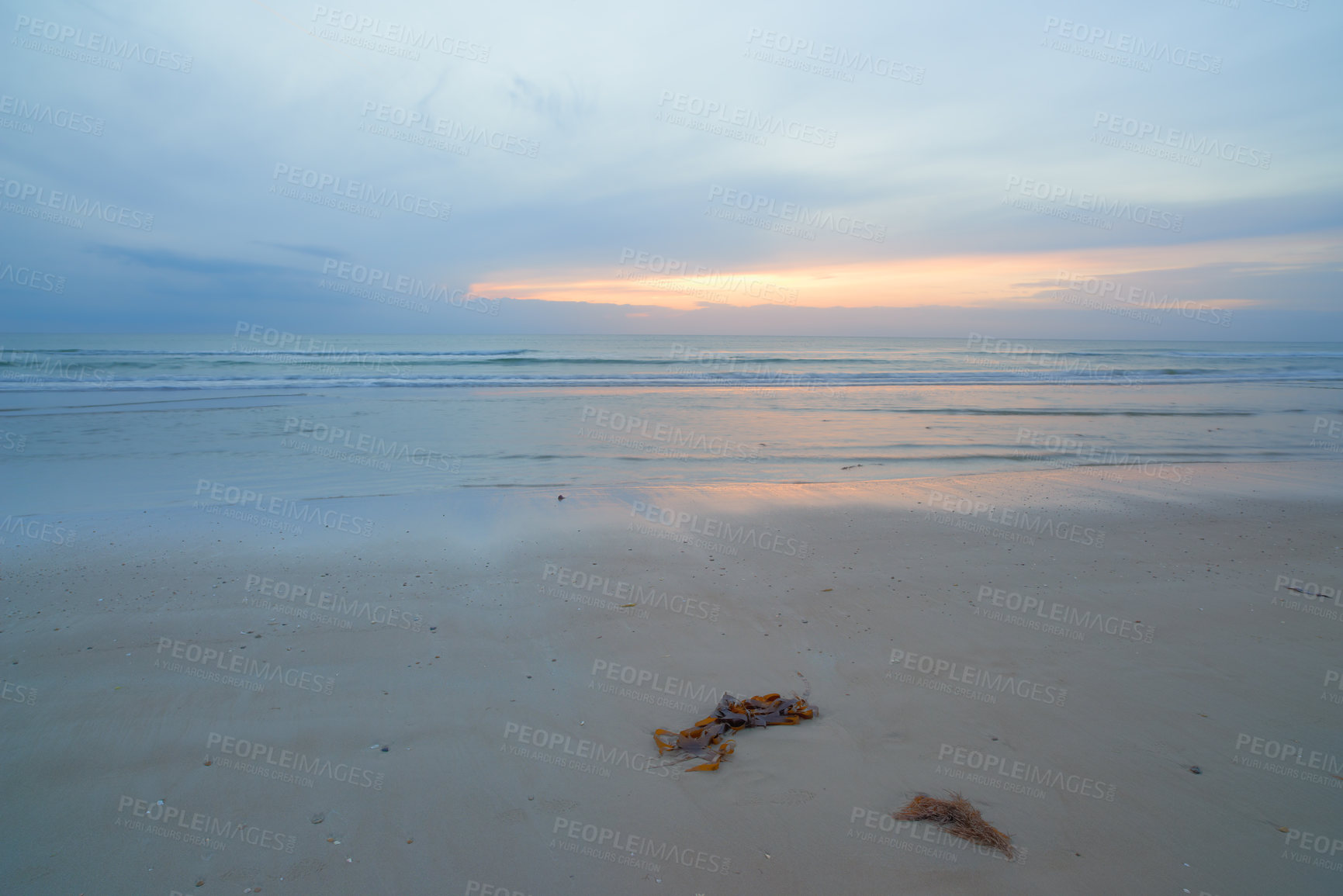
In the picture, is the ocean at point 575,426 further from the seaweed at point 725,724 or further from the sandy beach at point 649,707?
the seaweed at point 725,724

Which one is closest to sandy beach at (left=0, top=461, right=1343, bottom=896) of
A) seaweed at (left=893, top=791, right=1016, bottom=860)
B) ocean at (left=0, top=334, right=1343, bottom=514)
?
seaweed at (left=893, top=791, right=1016, bottom=860)

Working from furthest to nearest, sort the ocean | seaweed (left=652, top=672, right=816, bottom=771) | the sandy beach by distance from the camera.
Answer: the ocean → seaweed (left=652, top=672, right=816, bottom=771) → the sandy beach

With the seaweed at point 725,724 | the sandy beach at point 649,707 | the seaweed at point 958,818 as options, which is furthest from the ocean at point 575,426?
the seaweed at point 958,818

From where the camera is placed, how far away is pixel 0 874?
106 inches

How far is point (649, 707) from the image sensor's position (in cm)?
406

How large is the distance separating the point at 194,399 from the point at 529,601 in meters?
21.3

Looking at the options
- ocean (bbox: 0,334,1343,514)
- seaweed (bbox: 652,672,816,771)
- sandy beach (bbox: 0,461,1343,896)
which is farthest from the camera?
ocean (bbox: 0,334,1343,514)

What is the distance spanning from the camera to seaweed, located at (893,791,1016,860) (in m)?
2.96

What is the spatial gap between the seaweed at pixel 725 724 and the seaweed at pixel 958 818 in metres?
0.85

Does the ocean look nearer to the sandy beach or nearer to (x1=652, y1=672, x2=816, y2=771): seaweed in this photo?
the sandy beach

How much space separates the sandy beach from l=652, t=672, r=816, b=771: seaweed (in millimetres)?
84

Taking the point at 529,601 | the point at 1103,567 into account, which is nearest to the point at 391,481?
the point at 529,601

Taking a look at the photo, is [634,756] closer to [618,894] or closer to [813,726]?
[618,894]

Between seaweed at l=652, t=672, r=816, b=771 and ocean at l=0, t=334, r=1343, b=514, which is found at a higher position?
ocean at l=0, t=334, r=1343, b=514
